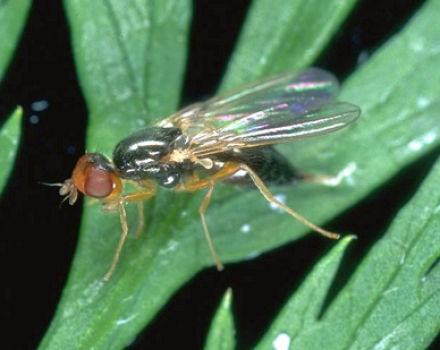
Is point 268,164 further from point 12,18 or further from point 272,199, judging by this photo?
point 12,18

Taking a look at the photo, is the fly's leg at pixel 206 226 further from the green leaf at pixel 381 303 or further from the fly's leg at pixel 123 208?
the green leaf at pixel 381 303

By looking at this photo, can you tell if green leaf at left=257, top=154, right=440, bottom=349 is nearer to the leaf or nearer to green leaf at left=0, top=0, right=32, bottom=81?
the leaf

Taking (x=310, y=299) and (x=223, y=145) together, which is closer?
(x=310, y=299)

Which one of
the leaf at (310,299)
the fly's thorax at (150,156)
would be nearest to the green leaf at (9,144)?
the fly's thorax at (150,156)

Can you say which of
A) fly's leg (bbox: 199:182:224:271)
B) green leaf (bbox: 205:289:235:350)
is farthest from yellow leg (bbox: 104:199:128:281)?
green leaf (bbox: 205:289:235:350)

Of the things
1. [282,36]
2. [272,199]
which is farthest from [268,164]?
[282,36]

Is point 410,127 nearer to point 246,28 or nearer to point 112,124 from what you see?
point 246,28
